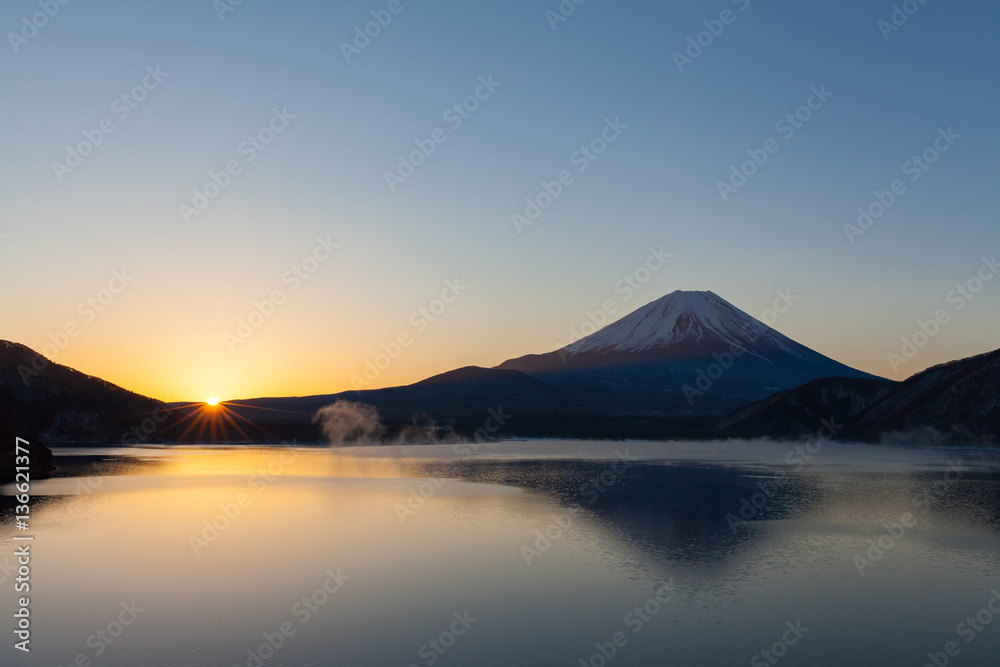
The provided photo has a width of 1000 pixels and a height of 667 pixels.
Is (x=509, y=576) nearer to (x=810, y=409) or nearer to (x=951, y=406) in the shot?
(x=951, y=406)

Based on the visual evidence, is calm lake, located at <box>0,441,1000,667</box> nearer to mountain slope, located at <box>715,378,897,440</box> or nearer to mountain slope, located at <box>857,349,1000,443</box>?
mountain slope, located at <box>857,349,1000,443</box>

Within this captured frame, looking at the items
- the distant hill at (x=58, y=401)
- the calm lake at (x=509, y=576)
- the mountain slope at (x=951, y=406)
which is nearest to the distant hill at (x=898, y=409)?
the mountain slope at (x=951, y=406)

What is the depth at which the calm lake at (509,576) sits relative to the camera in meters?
15.8

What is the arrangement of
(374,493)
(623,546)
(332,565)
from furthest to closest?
(374,493), (623,546), (332,565)

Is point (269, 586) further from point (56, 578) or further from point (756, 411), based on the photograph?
point (756, 411)

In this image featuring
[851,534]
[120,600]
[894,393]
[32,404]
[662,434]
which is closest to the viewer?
[120,600]

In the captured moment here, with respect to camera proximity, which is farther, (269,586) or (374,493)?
(374,493)

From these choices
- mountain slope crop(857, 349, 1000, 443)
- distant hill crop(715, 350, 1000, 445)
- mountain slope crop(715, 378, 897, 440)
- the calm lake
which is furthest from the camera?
mountain slope crop(715, 378, 897, 440)

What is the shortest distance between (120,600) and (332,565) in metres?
6.04

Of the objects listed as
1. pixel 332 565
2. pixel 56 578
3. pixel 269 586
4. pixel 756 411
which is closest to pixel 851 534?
pixel 332 565

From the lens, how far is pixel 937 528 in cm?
3034

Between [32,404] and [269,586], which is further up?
[32,404]

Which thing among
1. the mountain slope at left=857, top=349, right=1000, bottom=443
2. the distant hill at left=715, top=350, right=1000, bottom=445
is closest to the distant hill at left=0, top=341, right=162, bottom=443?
the distant hill at left=715, top=350, right=1000, bottom=445

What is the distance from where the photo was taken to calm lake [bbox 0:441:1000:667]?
1577 cm
